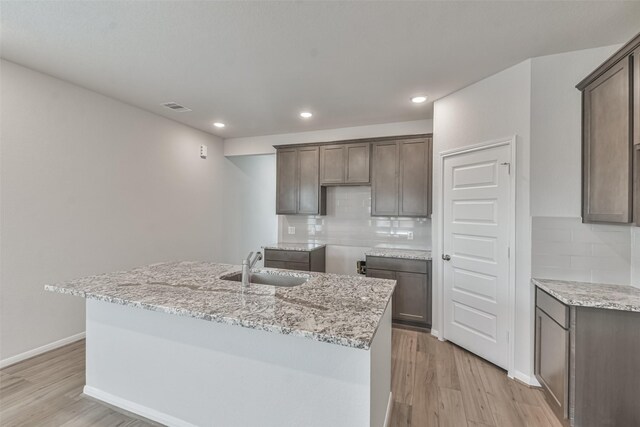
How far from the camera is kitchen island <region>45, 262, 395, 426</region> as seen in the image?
1.37m

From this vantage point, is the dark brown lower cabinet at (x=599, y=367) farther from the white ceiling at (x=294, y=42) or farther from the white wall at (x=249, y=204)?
the white wall at (x=249, y=204)

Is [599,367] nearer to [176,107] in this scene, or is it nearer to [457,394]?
[457,394]

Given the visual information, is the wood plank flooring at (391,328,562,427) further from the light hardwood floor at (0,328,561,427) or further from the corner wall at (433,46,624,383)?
the corner wall at (433,46,624,383)

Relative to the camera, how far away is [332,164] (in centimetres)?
422

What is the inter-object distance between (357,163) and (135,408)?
344 centimetres

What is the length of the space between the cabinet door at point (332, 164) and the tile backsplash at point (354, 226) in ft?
1.10

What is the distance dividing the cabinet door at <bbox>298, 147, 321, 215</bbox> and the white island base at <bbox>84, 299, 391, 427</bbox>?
2.62m

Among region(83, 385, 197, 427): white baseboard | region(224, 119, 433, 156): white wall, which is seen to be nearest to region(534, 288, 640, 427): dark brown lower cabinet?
region(83, 385, 197, 427): white baseboard

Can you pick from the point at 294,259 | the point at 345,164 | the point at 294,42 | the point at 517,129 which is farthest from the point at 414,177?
the point at 294,42

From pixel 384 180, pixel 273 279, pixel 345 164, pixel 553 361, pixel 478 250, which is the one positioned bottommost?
pixel 553 361

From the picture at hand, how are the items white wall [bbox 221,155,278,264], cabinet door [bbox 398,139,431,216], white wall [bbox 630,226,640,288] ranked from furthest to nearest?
1. white wall [bbox 221,155,278,264]
2. cabinet door [bbox 398,139,431,216]
3. white wall [bbox 630,226,640,288]

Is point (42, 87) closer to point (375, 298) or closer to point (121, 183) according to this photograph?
point (121, 183)

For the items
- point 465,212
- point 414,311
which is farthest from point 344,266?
point 465,212

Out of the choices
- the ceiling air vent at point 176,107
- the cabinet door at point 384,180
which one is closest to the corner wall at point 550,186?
the cabinet door at point 384,180
